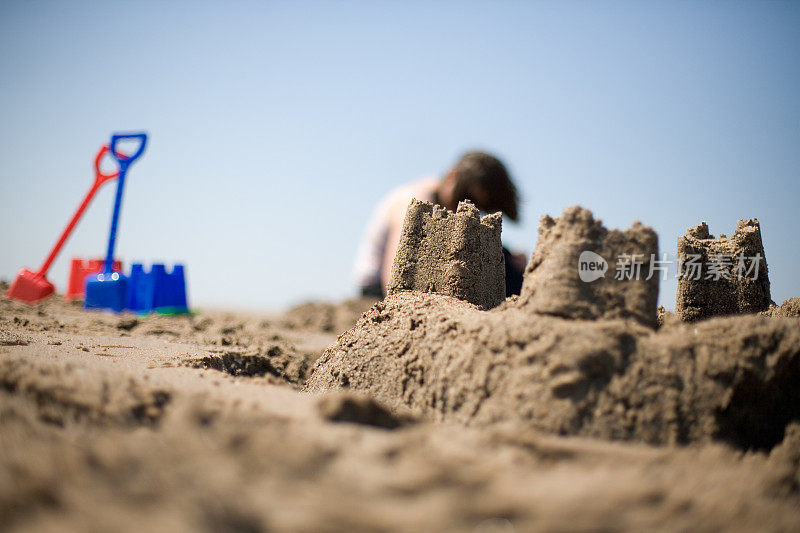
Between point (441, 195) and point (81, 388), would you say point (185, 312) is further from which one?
point (81, 388)

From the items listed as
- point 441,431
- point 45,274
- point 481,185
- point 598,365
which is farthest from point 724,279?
point 45,274

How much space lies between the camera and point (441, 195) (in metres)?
6.95

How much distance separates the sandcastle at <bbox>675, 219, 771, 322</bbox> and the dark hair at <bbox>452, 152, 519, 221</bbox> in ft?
10.8

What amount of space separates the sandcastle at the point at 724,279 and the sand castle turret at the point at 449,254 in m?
1.13

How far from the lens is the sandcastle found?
3498 millimetres

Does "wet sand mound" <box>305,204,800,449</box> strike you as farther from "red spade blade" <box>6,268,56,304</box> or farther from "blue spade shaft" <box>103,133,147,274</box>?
"red spade blade" <box>6,268,56,304</box>

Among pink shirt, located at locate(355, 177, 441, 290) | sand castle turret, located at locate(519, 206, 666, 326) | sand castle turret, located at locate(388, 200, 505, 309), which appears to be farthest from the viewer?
pink shirt, located at locate(355, 177, 441, 290)

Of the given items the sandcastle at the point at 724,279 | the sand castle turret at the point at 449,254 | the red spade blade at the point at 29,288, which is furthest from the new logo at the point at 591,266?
the red spade blade at the point at 29,288

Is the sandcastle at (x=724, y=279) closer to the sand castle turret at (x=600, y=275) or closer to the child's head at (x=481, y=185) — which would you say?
the sand castle turret at (x=600, y=275)

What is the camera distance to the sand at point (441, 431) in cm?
133

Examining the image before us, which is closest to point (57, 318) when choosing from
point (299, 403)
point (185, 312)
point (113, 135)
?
point (185, 312)

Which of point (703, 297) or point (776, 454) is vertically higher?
point (703, 297)

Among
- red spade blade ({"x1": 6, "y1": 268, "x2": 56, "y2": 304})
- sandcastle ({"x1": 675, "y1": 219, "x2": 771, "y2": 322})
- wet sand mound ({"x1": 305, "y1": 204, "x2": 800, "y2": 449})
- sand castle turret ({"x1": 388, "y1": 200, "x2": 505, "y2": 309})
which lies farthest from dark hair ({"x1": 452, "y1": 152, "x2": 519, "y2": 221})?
red spade blade ({"x1": 6, "y1": 268, "x2": 56, "y2": 304})

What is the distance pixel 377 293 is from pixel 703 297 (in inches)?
268
